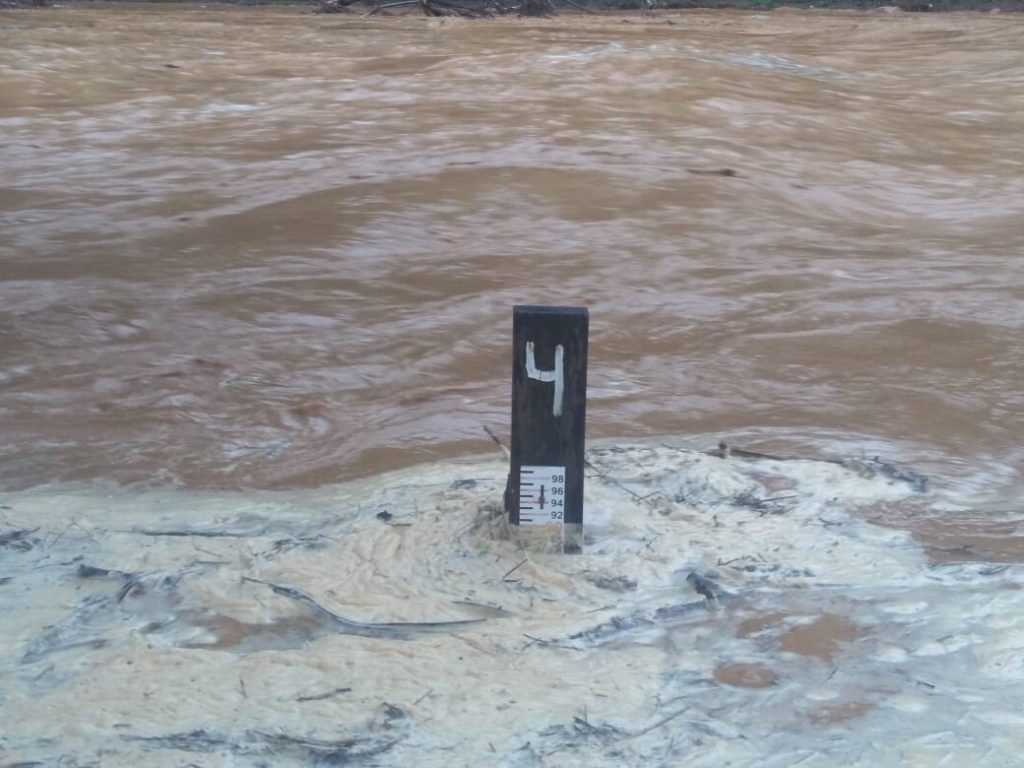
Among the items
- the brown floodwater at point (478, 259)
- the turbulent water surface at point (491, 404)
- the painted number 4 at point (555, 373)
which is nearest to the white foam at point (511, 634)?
the turbulent water surface at point (491, 404)

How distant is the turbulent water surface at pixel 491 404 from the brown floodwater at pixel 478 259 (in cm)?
3

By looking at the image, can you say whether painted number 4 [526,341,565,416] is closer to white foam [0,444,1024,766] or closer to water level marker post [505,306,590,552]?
water level marker post [505,306,590,552]

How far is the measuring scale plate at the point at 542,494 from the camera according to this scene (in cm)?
296

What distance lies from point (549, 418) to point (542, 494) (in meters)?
0.18

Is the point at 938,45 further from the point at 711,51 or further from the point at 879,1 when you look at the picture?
the point at 879,1

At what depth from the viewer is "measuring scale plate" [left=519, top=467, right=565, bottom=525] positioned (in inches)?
116

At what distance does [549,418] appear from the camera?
292 cm

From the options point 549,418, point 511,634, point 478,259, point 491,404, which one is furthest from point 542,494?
point 478,259

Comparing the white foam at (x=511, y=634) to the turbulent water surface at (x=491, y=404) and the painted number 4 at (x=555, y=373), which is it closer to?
the turbulent water surface at (x=491, y=404)

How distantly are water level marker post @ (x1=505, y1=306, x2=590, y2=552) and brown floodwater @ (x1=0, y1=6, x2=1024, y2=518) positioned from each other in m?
1.02

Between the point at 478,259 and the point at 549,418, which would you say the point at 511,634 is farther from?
the point at 478,259

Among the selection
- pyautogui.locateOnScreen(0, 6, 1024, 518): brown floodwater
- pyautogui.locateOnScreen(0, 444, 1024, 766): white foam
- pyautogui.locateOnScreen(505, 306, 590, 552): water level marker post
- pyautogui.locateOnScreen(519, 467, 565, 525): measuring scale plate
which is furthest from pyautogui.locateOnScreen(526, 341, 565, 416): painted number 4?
pyautogui.locateOnScreen(0, 6, 1024, 518): brown floodwater

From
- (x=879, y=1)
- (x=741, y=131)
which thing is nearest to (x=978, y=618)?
(x=741, y=131)

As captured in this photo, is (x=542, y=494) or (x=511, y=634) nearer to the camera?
(x=511, y=634)
